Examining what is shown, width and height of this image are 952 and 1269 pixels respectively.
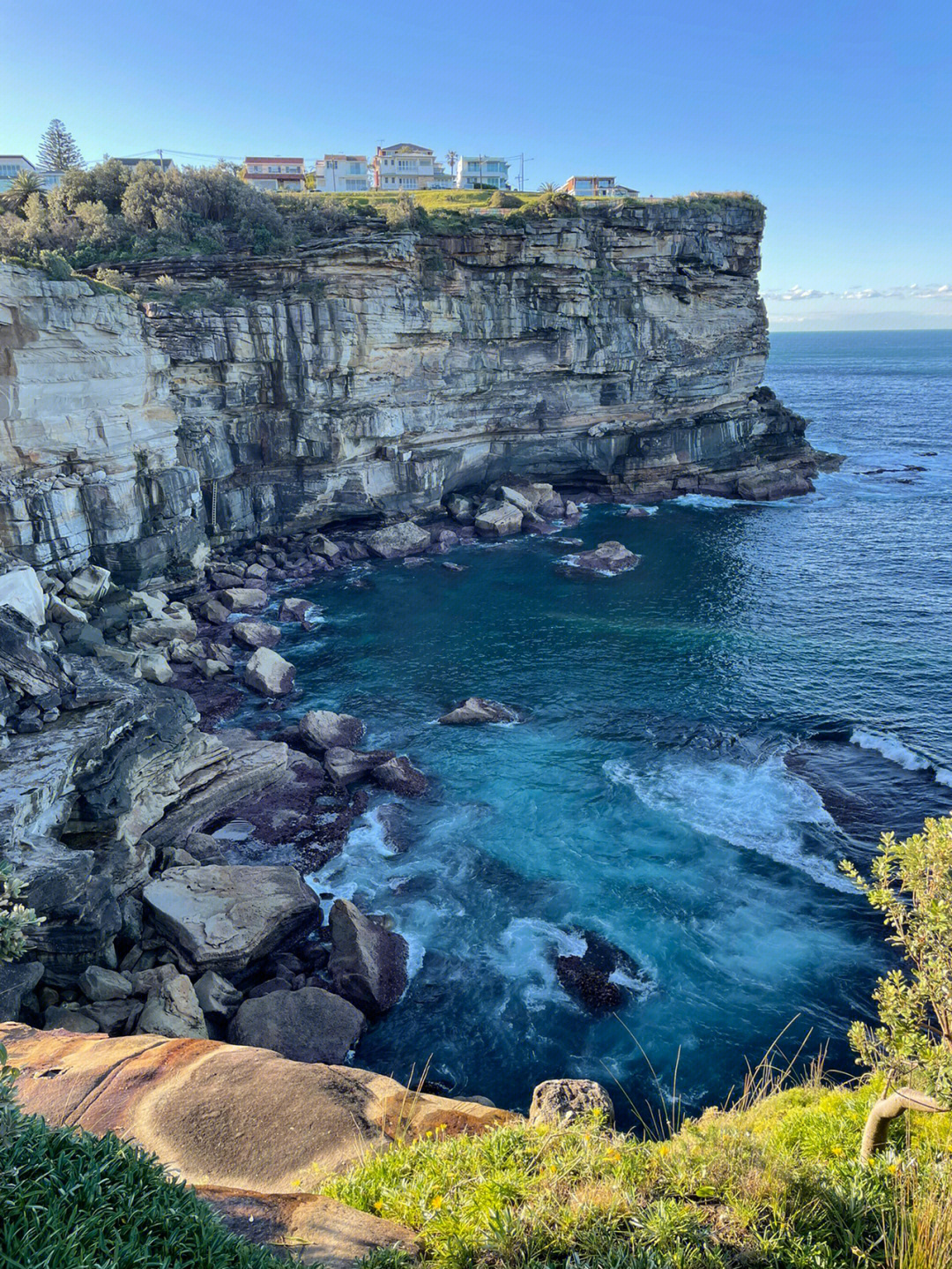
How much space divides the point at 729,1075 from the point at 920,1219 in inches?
457

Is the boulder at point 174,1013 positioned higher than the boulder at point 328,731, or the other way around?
the boulder at point 328,731

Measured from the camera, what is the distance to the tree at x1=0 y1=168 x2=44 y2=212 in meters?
50.9

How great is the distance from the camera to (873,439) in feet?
292

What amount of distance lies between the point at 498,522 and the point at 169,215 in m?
30.2

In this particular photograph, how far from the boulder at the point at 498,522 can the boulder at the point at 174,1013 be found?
1720 inches

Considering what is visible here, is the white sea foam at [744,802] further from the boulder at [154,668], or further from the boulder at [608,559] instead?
the boulder at [608,559]

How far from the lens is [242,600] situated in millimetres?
45219

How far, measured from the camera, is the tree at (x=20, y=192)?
50.9m

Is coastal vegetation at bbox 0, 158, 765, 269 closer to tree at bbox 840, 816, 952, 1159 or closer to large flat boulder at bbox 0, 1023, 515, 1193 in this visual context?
large flat boulder at bbox 0, 1023, 515, 1193

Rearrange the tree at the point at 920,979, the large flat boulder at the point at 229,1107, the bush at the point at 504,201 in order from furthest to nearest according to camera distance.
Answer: the bush at the point at 504,201 → the large flat boulder at the point at 229,1107 → the tree at the point at 920,979

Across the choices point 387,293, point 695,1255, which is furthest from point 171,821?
point 387,293

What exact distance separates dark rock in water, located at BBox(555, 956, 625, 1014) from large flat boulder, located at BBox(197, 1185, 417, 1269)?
12291 mm

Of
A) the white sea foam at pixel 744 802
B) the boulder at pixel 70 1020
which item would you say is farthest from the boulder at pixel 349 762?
the boulder at pixel 70 1020

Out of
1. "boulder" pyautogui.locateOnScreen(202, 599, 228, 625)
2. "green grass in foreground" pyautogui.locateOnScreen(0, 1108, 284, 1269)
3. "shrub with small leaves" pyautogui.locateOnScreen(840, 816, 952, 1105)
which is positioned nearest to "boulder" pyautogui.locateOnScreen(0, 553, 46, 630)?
"boulder" pyautogui.locateOnScreen(202, 599, 228, 625)
